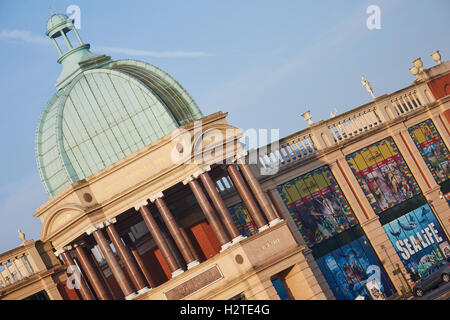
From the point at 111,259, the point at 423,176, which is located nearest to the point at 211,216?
the point at 111,259

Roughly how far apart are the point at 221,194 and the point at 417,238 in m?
14.6

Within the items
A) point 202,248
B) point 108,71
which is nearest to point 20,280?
→ point 202,248

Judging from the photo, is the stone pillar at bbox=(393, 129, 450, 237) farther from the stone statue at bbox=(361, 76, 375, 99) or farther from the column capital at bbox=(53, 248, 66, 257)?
the column capital at bbox=(53, 248, 66, 257)

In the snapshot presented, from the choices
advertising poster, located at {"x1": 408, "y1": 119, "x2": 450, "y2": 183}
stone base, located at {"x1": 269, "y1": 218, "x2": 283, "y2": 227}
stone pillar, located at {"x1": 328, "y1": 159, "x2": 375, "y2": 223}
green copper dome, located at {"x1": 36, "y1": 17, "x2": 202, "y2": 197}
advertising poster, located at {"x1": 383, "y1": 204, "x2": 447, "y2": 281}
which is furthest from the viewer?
advertising poster, located at {"x1": 408, "y1": 119, "x2": 450, "y2": 183}

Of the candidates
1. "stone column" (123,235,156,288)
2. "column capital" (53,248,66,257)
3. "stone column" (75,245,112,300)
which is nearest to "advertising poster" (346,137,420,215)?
"stone column" (123,235,156,288)

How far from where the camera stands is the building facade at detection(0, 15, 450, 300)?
113ft

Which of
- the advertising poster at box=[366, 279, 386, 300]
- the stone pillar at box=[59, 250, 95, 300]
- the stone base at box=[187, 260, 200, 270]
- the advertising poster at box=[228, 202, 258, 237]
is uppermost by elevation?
the stone pillar at box=[59, 250, 95, 300]

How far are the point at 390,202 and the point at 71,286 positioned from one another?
22.8 metres

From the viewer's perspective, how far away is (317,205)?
42562 mm

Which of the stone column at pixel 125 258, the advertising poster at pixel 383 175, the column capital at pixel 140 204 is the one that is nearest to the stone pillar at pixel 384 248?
the advertising poster at pixel 383 175

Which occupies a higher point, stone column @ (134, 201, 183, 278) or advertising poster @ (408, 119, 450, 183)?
stone column @ (134, 201, 183, 278)

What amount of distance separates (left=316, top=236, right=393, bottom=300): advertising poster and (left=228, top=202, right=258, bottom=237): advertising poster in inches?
202

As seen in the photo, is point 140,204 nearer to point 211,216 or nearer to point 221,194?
point 211,216
